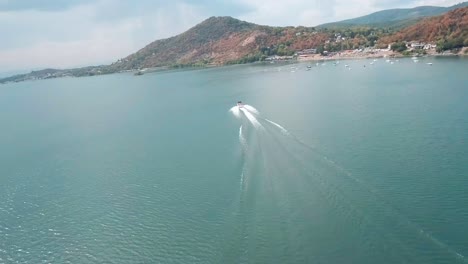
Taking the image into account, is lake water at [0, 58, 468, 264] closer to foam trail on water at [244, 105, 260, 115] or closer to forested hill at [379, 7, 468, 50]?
foam trail on water at [244, 105, 260, 115]

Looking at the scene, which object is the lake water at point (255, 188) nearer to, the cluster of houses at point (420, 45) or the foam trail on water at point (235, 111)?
the foam trail on water at point (235, 111)

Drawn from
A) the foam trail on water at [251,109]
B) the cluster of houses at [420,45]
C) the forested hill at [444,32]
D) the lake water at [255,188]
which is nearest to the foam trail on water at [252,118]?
the lake water at [255,188]

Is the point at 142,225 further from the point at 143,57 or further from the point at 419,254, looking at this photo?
the point at 143,57

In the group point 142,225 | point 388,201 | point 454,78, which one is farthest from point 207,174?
point 454,78

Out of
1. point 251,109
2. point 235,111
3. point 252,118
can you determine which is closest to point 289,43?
point 235,111

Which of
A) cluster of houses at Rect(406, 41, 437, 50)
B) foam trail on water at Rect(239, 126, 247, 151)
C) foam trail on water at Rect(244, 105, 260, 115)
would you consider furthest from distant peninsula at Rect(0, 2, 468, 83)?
foam trail on water at Rect(239, 126, 247, 151)

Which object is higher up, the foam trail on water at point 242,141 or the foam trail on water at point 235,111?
the foam trail on water at point 235,111
